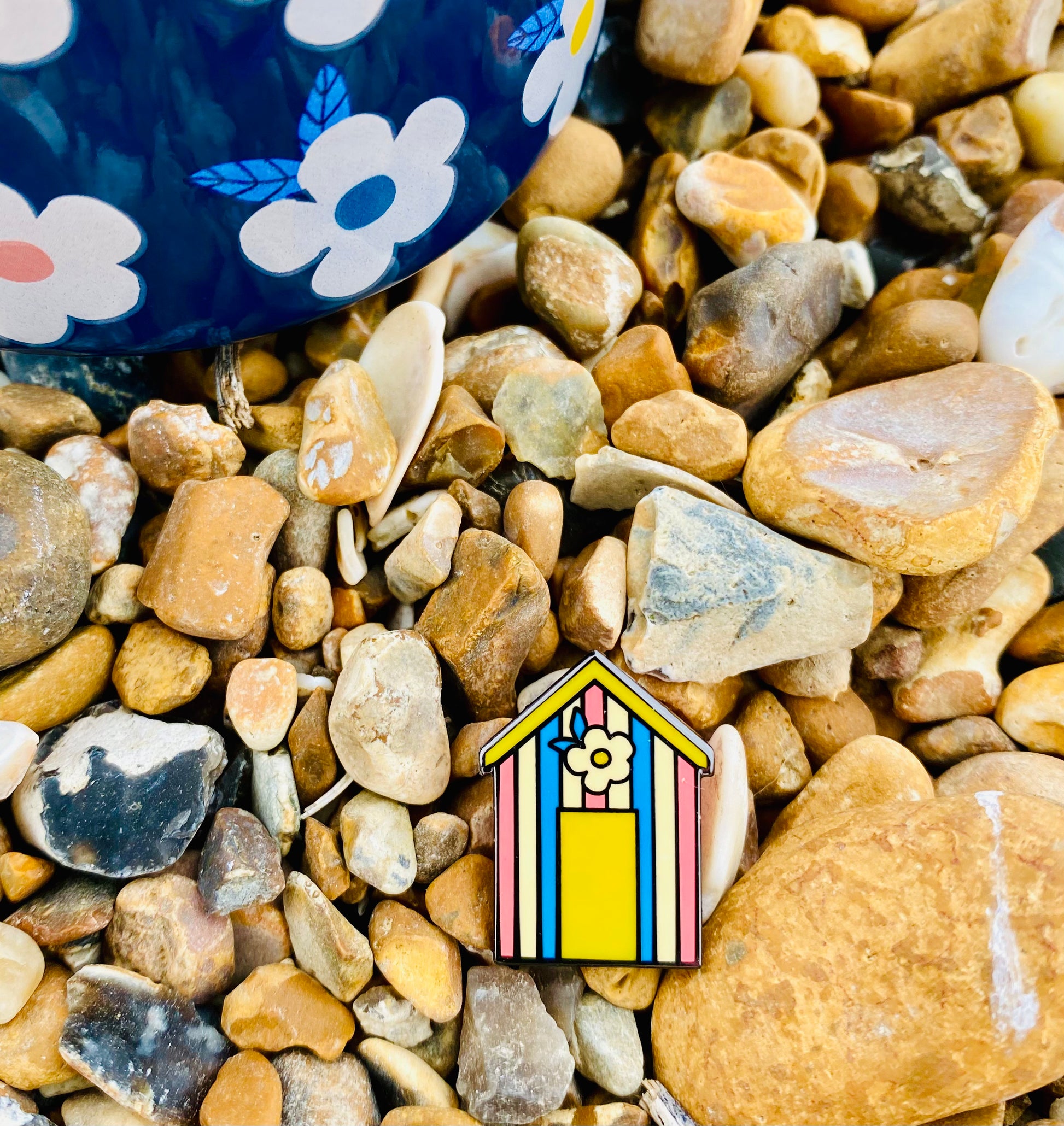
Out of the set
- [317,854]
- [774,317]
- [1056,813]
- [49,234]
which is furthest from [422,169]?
[1056,813]

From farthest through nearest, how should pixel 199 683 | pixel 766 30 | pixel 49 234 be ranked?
pixel 766 30, pixel 199 683, pixel 49 234

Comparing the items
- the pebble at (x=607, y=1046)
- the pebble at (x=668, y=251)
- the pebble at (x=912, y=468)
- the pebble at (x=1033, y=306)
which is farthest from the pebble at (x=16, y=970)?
the pebble at (x=1033, y=306)

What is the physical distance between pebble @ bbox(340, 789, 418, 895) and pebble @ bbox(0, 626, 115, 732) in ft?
0.63

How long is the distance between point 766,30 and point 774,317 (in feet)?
1.23

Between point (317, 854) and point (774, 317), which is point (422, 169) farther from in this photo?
point (317, 854)

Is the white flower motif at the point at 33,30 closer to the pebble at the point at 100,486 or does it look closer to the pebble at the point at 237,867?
the pebble at the point at 100,486

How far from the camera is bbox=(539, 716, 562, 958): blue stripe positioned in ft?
1.85

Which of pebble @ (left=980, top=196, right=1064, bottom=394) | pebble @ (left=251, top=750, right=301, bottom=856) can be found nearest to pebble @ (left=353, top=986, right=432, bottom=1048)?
pebble @ (left=251, top=750, right=301, bottom=856)

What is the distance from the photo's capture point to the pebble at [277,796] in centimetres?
59

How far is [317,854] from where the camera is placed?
1.90ft

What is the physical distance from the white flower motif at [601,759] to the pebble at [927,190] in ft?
2.10

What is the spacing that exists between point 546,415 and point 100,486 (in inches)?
13.0

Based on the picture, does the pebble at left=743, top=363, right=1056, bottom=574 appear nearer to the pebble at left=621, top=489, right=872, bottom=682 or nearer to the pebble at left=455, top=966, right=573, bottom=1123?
the pebble at left=621, top=489, right=872, bottom=682

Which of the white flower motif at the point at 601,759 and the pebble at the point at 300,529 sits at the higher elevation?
the pebble at the point at 300,529
